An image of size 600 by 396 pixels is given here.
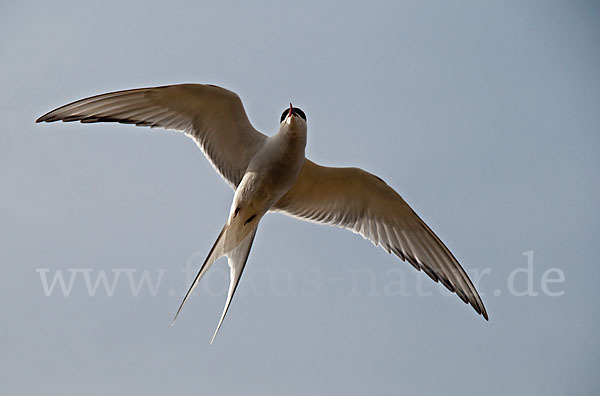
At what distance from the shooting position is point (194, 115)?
5.14m

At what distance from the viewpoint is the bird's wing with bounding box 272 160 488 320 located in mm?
5480

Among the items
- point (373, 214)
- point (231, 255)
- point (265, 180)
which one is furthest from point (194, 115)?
point (373, 214)

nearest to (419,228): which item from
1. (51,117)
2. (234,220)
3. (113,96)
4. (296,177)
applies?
(296,177)

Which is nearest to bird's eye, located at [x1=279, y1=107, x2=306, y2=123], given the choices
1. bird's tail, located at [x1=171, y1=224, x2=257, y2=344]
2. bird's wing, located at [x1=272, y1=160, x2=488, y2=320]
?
bird's wing, located at [x1=272, y1=160, x2=488, y2=320]

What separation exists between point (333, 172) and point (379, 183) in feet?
1.49

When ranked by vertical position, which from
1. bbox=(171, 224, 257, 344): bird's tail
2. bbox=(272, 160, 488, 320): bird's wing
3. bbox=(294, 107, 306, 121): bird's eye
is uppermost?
bbox=(294, 107, 306, 121): bird's eye

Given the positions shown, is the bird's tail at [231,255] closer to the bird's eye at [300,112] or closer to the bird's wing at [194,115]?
the bird's wing at [194,115]

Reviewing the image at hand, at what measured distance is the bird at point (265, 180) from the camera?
4883 mm

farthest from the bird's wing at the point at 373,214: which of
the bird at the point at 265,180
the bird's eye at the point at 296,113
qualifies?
the bird's eye at the point at 296,113

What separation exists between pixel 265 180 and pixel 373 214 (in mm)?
1413

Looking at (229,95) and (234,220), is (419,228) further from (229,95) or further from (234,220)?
(229,95)

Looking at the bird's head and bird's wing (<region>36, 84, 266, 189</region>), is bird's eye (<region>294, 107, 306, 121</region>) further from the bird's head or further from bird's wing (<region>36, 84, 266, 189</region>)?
bird's wing (<region>36, 84, 266, 189</region>)

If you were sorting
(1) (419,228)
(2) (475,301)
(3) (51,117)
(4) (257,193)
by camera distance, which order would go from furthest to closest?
(1) (419,228), (2) (475,301), (4) (257,193), (3) (51,117)

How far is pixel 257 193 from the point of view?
16.2 feet
